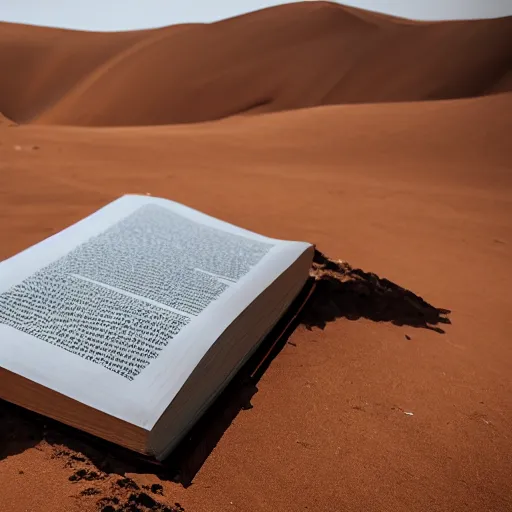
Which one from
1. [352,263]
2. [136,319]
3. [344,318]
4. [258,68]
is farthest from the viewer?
[258,68]

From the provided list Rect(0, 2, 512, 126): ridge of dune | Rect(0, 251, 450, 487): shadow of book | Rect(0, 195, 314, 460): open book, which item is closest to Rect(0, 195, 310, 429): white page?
Rect(0, 195, 314, 460): open book

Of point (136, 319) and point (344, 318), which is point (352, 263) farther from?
point (136, 319)

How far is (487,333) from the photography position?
1754 mm

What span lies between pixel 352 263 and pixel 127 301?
105 cm

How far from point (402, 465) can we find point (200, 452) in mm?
417

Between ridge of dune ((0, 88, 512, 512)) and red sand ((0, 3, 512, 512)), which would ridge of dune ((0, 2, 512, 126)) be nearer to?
red sand ((0, 3, 512, 512))

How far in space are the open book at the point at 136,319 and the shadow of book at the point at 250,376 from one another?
0.03 metres

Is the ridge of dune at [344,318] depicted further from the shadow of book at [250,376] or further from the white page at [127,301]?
the white page at [127,301]

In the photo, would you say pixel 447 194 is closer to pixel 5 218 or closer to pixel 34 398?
pixel 5 218

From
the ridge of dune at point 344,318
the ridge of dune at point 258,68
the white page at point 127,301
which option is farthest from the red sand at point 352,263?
the ridge of dune at point 258,68

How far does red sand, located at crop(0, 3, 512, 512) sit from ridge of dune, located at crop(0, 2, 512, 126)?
491 millimetres

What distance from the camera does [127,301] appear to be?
1.33 meters

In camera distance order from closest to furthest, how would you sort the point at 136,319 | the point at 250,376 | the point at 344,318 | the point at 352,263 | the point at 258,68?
the point at 136,319 < the point at 250,376 < the point at 344,318 < the point at 352,263 < the point at 258,68

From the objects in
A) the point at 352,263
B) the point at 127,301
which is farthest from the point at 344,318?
the point at 127,301
